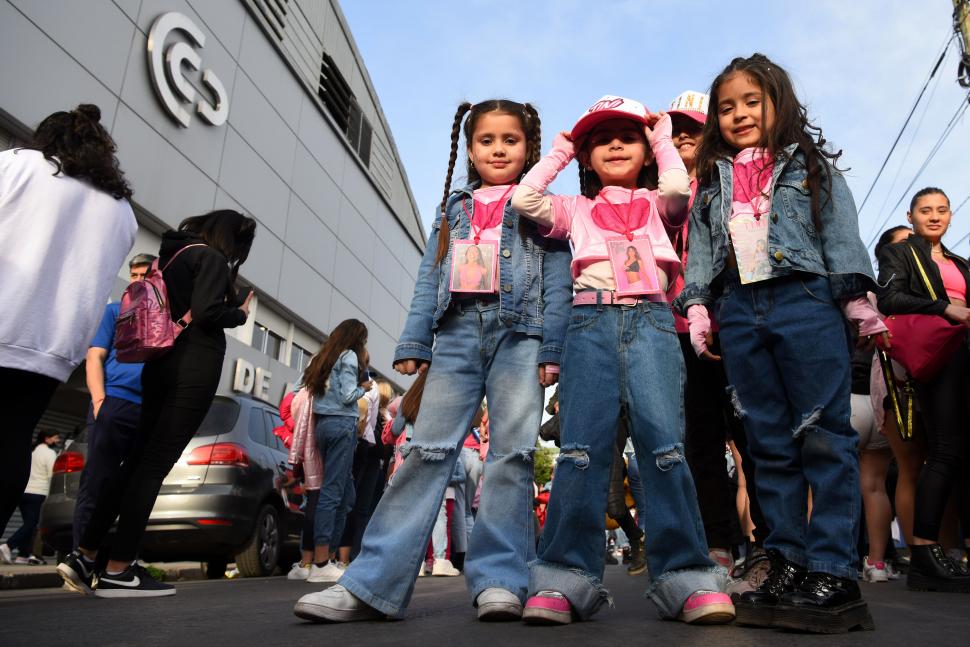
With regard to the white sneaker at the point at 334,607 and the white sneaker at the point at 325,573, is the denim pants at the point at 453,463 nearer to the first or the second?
the white sneaker at the point at 334,607

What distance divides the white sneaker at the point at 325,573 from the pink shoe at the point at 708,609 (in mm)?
4089

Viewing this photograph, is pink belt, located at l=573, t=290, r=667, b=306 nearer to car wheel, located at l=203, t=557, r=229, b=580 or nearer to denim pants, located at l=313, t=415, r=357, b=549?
denim pants, located at l=313, t=415, r=357, b=549

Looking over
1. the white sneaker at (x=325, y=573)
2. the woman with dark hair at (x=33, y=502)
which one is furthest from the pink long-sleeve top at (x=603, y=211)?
the woman with dark hair at (x=33, y=502)

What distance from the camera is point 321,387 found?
6.20 meters

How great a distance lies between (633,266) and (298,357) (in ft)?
64.2

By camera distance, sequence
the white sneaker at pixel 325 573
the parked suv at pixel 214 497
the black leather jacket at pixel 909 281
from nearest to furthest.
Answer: the black leather jacket at pixel 909 281 → the white sneaker at pixel 325 573 → the parked suv at pixel 214 497

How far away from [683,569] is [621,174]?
147 centimetres

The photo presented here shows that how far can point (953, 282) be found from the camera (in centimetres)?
464

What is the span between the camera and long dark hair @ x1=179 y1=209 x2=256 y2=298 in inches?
171

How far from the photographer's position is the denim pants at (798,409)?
242 centimetres

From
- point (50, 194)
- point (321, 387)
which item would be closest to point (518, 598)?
point (50, 194)

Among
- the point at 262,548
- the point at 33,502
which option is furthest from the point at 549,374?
the point at 33,502

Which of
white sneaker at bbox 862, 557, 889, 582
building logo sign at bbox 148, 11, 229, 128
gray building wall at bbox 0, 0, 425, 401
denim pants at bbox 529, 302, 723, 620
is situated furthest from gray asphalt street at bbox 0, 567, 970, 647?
building logo sign at bbox 148, 11, 229, 128

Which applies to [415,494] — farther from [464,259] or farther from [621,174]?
[621,174]
